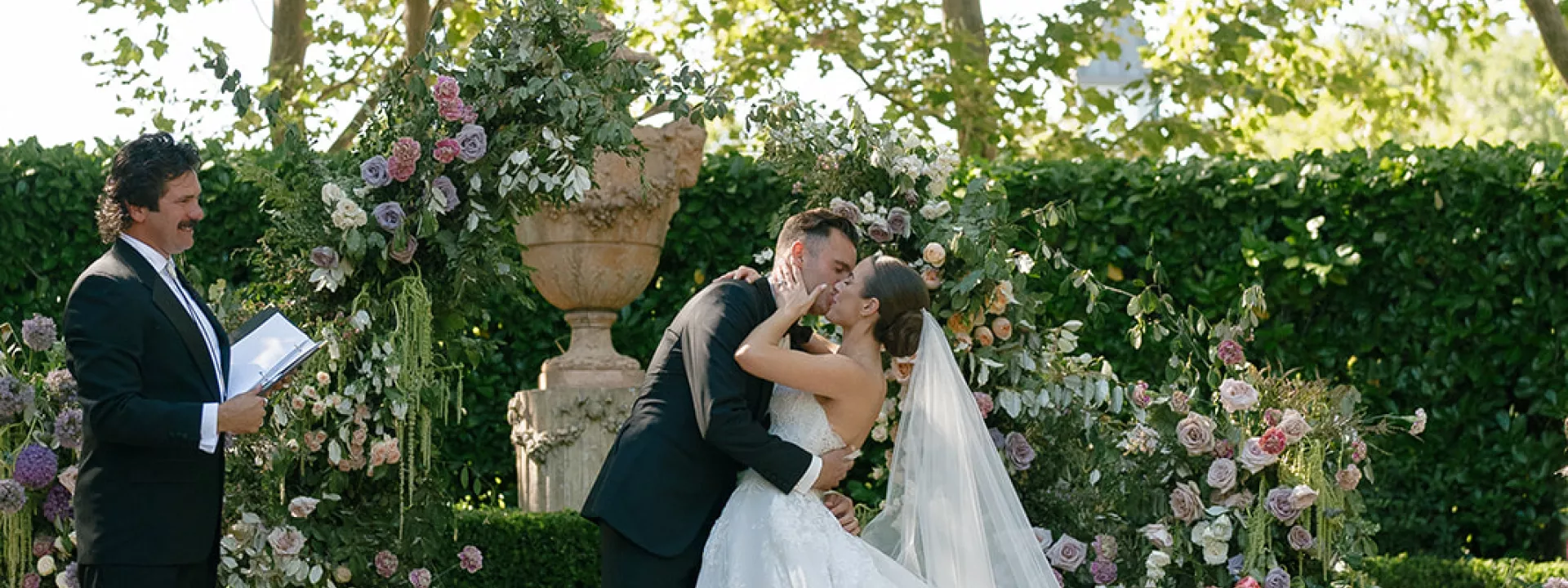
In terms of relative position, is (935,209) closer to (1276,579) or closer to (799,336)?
(799,336)

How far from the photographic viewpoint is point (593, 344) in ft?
21.8

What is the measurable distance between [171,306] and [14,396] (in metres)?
1.39

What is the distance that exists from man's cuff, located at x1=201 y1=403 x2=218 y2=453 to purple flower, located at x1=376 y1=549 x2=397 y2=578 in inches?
49.9

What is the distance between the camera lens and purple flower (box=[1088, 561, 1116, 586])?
191 inches

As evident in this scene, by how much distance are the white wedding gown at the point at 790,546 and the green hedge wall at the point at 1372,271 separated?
3.16 metres

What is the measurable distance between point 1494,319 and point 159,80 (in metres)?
8.55

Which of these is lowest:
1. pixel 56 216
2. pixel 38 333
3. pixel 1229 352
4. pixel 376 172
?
pixel 1229 352

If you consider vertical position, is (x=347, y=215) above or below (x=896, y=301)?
above

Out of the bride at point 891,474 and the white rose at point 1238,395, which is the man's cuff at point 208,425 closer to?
the bride at point 891,474

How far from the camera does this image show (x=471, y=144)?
179 inches

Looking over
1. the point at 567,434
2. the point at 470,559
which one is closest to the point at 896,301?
the point at 470,559

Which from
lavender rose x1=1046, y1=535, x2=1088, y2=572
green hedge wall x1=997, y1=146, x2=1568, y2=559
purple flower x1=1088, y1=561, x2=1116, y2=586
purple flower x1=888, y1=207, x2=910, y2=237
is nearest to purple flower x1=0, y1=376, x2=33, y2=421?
purple flower x1=888, y1=207, x2=910, y2=237

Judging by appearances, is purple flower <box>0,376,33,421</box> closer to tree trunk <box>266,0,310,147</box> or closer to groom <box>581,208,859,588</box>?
groom <box>581,208,859,588</box>

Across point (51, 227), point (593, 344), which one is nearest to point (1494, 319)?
point (593, 344)
